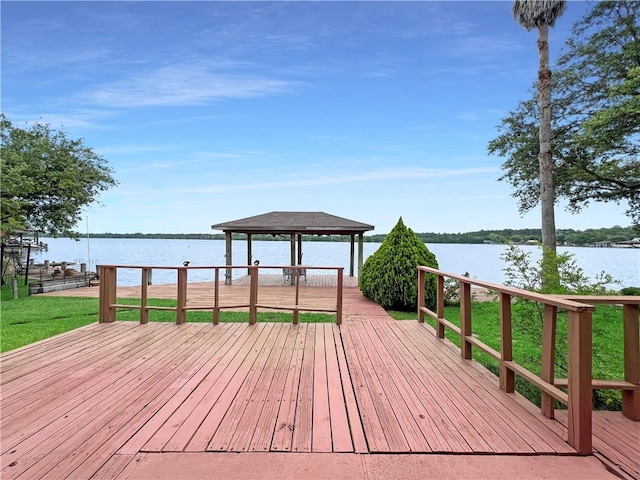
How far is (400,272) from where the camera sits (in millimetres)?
8570

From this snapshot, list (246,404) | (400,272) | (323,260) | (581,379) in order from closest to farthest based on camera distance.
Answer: (581,379) < (246,404) < (400,272) < (323,260)

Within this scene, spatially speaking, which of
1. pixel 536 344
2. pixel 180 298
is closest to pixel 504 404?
pixel 536 344

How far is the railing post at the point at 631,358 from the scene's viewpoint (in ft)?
7.56

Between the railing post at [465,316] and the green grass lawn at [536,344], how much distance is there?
1.54ft

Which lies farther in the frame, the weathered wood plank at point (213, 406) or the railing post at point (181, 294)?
the railing post at point (181, 294)

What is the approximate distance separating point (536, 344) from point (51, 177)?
55.1 feet

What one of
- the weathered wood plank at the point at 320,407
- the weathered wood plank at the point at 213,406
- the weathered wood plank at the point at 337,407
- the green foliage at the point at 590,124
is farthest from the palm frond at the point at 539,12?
the weathered wood plank at the point at 213,406

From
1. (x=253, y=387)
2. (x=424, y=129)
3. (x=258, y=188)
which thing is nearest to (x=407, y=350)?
(x=253, y=387)

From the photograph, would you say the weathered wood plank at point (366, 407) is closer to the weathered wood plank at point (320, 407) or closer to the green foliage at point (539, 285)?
the weathered wood plank at point (320, 407)

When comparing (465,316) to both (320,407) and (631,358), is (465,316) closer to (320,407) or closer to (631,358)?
(631,358)

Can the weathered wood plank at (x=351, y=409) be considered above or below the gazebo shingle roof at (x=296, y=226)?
below

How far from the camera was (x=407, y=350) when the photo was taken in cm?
419

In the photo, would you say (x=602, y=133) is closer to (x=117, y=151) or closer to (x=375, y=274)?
(x=375, y=274)

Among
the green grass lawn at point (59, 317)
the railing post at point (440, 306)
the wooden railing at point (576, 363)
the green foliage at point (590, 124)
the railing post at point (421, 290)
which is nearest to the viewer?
the wooden railing at point (576, 363)
